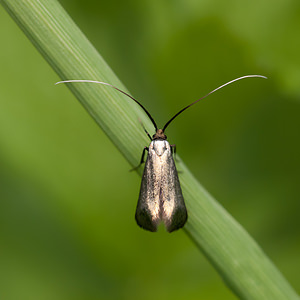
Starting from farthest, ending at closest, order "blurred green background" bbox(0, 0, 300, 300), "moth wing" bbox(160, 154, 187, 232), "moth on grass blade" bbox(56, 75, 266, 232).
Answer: "blurred green background" bbox(0, 0, 300, 300)
"moth on grass blade" bbox(56, 75, 266, 232)
"moth wing" bbox(160, 154, 187, 232)

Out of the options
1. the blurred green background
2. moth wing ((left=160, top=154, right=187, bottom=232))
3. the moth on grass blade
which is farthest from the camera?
the blurred green background

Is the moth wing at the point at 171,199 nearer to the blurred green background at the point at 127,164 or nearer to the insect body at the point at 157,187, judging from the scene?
the insect body at the point at 157,187

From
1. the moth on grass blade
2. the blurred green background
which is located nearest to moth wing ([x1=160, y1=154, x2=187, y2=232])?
the moth on grass blade

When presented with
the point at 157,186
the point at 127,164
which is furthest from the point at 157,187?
the point at 127,164

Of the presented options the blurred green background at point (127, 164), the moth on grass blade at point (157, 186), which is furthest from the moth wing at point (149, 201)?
the blurred green background at point (127, 164)

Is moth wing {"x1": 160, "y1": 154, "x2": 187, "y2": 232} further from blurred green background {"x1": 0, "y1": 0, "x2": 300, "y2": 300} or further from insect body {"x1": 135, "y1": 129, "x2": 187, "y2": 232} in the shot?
blurred green background {"x1": 0, "y1": 0, "x2": 300, "y2": 300}

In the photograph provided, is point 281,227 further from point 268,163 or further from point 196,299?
point 196,299
